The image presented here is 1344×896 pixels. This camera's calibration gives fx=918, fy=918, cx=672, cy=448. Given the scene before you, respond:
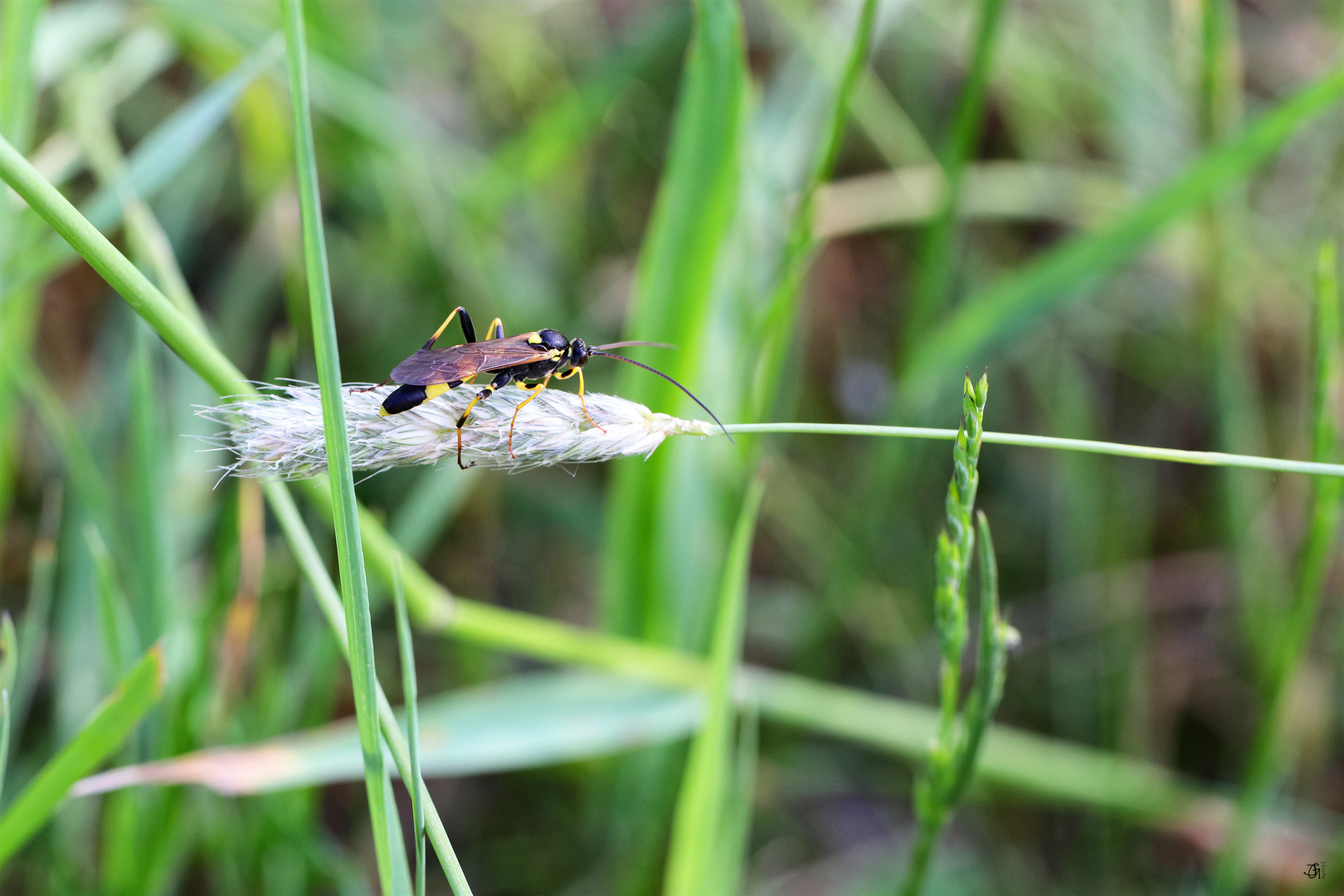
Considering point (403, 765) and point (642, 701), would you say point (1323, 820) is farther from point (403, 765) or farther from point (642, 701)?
point (403, 765)

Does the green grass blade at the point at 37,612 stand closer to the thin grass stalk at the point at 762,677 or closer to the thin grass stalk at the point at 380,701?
the thin grass stalk at the point at 762,677

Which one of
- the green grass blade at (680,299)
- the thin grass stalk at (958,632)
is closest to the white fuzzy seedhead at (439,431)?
the thin grass stalk at (958,632)

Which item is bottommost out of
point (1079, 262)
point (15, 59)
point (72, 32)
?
point (1079, 262)

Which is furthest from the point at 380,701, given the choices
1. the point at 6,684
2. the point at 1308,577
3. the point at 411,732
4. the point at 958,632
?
the point at 1308,577

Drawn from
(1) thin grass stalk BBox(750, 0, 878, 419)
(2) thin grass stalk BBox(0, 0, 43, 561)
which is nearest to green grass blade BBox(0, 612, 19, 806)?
(2) thin grass stalk BBox(0, 0, 43, 561)

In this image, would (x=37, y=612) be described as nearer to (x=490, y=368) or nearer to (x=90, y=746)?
(x=90, y=746)

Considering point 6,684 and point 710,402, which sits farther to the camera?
point 710,402
